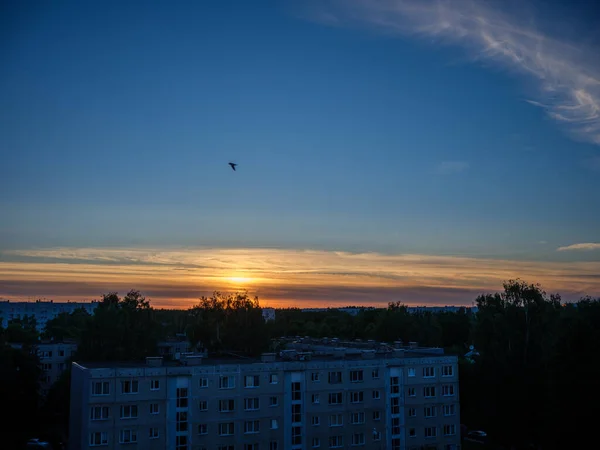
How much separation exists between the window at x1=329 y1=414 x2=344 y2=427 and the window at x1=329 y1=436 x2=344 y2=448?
3.55ft

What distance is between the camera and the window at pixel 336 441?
177ft

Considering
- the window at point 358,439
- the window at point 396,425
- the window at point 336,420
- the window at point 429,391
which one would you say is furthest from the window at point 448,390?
the window at point 336,420

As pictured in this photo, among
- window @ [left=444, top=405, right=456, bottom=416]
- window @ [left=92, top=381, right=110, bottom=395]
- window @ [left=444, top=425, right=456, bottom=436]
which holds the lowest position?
window @ [left=444, top=425, right=456, bottom=436]

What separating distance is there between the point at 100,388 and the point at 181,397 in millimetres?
6665

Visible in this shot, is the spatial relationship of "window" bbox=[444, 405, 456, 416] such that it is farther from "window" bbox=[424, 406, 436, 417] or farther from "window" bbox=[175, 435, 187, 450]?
"window" bbox=[175, 435, 187, 450]

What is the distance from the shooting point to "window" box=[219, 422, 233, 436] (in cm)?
5014

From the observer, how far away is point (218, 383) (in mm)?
50656

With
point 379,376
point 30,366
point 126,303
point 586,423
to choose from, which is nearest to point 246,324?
point 126,303

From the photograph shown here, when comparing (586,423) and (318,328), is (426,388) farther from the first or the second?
(318,328)

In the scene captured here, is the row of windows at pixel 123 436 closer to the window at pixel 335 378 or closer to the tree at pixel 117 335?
the window at pixel 335 378

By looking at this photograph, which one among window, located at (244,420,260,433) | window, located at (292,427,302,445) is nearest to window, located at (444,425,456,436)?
window, located at (292,427,302,445)

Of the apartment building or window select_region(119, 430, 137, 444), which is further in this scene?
the apartment building

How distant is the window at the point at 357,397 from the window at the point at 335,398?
1251 millimetres

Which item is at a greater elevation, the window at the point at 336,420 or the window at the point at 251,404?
the window at the point at 251,404
